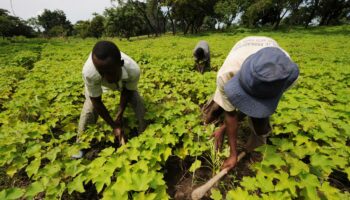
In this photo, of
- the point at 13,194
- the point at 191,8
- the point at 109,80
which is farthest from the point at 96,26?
the point at 13,194

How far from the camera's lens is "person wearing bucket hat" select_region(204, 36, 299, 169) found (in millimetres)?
1788

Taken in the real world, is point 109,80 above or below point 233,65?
below

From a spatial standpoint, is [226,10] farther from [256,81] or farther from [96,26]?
[96,26]

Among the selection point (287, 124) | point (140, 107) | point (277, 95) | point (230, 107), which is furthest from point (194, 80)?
point (277, 95)

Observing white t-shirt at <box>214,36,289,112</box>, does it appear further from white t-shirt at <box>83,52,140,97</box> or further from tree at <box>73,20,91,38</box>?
tree at <box>73,20,91,38</box>

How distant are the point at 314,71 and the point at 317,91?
1.57m

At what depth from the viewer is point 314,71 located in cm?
593

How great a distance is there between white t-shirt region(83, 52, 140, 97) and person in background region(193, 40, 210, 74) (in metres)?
3.86

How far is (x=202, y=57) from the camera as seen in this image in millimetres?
6930

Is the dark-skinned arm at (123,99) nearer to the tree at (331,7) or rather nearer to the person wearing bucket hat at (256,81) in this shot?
the person wearing bucket hat at (256,81)

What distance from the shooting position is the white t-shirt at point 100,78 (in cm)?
272

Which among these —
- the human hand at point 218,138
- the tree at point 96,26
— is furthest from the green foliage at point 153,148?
the tree at point 96,26

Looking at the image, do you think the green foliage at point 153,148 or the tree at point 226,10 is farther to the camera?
the tree at point 226,10

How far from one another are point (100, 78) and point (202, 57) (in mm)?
4536
